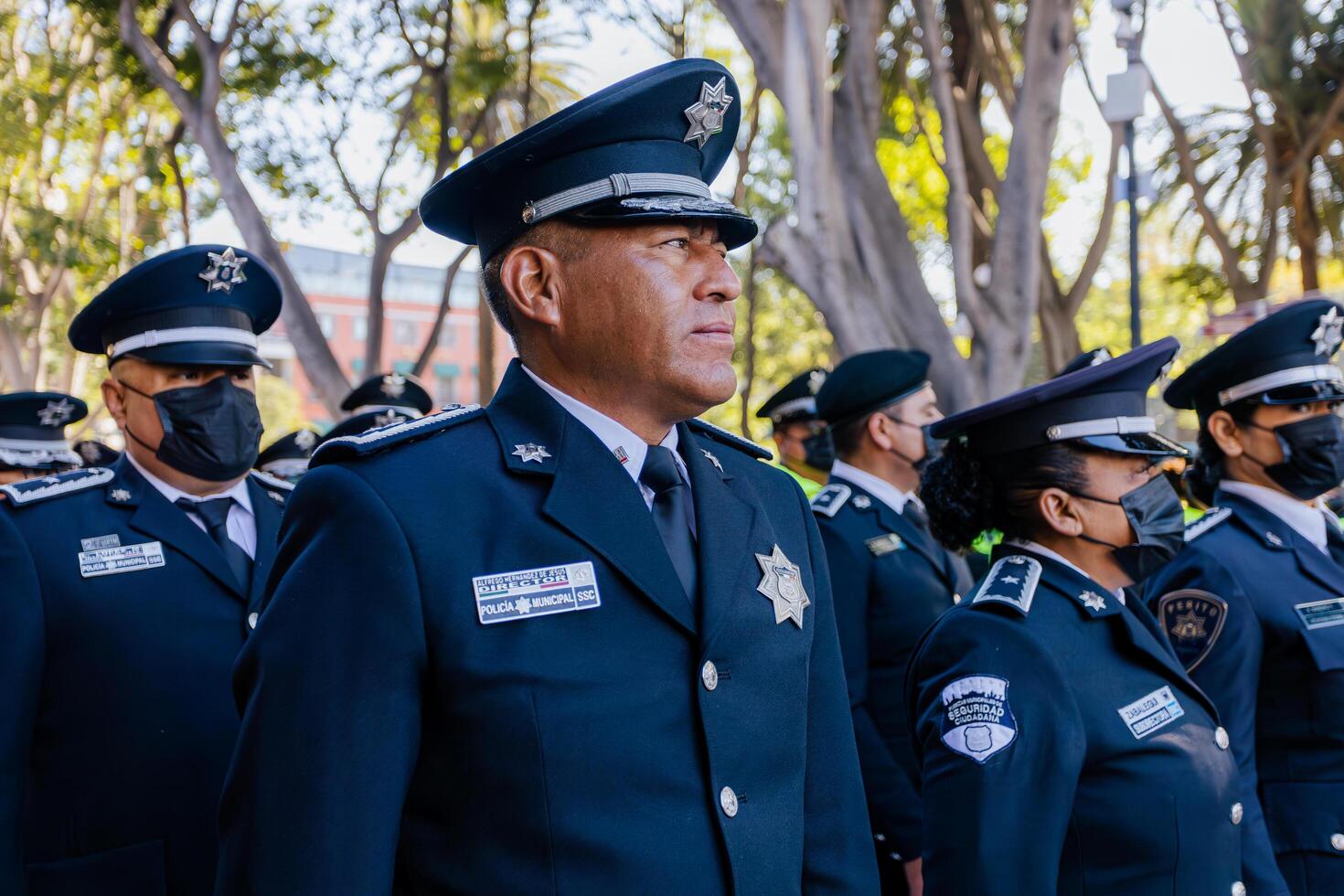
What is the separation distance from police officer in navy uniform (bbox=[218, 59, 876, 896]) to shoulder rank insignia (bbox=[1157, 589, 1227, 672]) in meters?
1.63

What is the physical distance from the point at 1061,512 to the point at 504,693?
1.68m

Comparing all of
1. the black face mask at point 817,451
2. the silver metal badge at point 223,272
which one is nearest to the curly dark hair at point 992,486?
the silver metal badge at point 223,272

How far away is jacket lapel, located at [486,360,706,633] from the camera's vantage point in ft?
6.04

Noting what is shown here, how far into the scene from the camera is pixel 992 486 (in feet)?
10.0

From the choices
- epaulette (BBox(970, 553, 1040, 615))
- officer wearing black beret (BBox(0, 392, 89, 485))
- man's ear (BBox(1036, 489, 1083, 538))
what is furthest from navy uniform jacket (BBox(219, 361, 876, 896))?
officer wearing black beret (BBox(0, 392, 89, 485))

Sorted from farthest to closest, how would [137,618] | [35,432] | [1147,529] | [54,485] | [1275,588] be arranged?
1. [35,432]
2. [1275,588]
3. [54,485]
4. [137,618]
5. [1147,529]

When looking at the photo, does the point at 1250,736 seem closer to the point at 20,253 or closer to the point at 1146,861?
the point at 1146,861

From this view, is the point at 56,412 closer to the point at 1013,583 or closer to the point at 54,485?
the point at 54,485

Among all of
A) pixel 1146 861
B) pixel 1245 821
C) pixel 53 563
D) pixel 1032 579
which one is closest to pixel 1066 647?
pixel 1032 579

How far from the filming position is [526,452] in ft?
6.34

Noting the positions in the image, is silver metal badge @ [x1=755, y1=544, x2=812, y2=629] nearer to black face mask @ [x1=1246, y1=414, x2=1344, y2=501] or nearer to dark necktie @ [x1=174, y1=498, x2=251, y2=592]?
dark necktie @ [x1=174, y1=498, x2=251, y2=592]

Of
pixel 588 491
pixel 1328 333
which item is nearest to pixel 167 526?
pixel 588 491

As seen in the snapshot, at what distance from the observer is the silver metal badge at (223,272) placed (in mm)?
3717

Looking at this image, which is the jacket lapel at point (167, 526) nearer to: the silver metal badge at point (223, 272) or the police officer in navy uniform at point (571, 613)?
the silver metal badge at point (223, 272)
